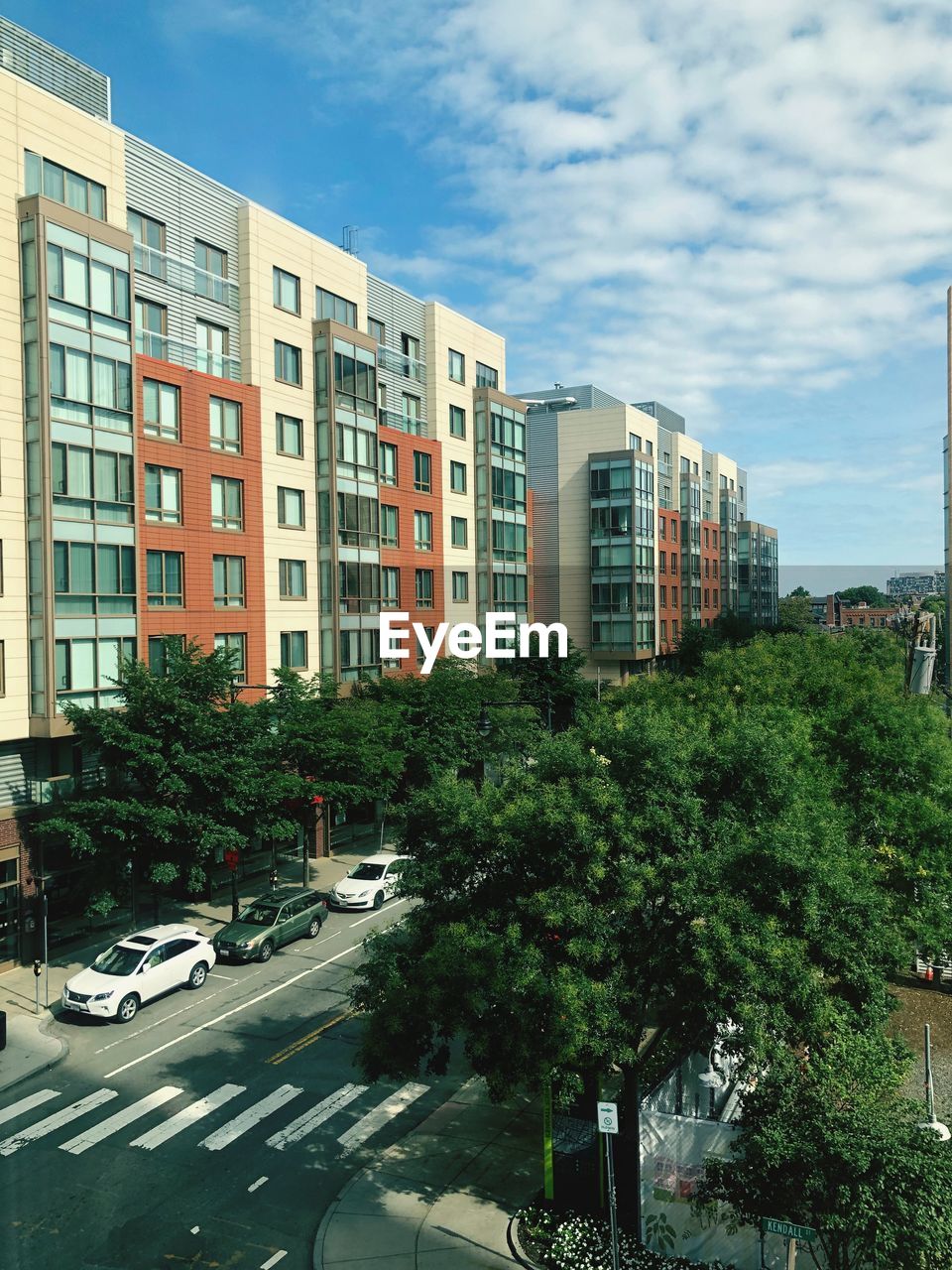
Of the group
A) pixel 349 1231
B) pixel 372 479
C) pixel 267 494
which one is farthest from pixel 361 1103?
pixel 372 479

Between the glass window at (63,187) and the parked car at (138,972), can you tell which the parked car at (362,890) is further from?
the glass window at (63,187)

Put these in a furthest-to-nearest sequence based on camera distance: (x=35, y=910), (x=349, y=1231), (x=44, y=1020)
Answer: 1. (x=35, y=910)
2. (x=44, y=1020)
3. (x=349, y=1231)

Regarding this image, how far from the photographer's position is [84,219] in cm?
2838

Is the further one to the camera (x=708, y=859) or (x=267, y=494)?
(x=267, y=494)

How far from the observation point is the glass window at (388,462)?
45.2m

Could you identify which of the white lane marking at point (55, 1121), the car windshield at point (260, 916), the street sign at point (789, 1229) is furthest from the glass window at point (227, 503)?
the street sign at point (789, 1229)

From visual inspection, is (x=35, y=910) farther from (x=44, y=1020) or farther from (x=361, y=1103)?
(x=361, y=1103)

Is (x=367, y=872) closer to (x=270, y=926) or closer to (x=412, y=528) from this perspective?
(x=270, y=926)

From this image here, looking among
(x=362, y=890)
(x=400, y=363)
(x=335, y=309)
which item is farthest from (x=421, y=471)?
(x=362, y=890)

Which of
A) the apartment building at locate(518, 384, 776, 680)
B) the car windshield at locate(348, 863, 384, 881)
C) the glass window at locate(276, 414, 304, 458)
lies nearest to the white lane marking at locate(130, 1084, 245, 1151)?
the car windshield at locate(348, 863, 384, 881)

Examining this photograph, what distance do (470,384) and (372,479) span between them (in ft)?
41.4

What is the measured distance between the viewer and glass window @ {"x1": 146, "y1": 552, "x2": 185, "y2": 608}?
105 ft

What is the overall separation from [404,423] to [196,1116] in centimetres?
3522

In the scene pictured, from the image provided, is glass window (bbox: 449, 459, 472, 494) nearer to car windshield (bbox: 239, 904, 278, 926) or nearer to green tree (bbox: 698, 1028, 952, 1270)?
car windshield (bbox: 239, 904, 278, 926)
